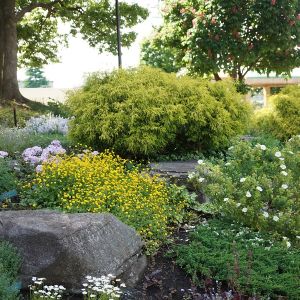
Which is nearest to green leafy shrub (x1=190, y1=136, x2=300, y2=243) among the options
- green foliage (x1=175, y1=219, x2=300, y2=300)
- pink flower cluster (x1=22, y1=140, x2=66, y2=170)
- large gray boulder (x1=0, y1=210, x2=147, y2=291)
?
green foliage (x1=175, y1=219, x2=300, y2=300)

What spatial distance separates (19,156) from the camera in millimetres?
8383

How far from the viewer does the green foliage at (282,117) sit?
14.3 meters

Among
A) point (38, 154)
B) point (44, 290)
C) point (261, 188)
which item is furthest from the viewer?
point (38, 154)

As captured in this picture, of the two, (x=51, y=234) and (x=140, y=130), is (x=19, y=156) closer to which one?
(x=140, y=130)

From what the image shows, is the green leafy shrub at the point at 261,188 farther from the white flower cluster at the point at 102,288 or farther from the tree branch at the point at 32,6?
the tree branch at the point at 32,6

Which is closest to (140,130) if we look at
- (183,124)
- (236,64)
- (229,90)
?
(183,124)

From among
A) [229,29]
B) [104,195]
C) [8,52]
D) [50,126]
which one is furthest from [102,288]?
[8,52]

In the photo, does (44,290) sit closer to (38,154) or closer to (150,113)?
(38,154)

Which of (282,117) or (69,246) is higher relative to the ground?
(282,117)

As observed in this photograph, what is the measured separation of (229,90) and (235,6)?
7.36 metres

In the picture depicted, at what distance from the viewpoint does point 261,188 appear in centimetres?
561

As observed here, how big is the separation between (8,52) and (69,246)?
1688 centimetres

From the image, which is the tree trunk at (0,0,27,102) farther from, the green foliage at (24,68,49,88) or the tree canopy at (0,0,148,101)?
the green foliage at (24,68,49,88)

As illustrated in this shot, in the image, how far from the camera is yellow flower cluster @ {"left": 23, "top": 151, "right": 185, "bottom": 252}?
561 centimetres
